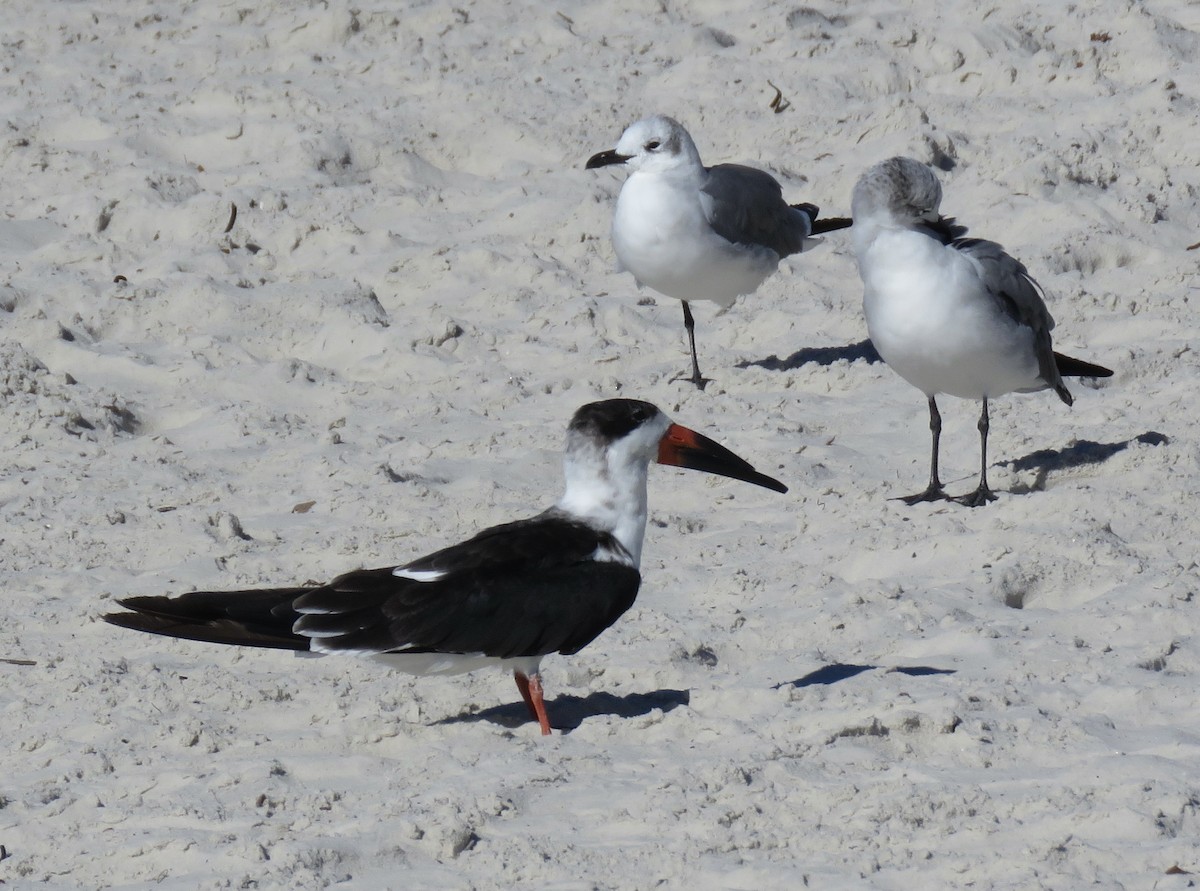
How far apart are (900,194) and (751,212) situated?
75.1 inches

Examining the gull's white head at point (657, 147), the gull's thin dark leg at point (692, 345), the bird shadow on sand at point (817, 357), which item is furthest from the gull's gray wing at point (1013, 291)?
the gull's white head at point (657, 147)

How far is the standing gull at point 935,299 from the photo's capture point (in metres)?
6.14

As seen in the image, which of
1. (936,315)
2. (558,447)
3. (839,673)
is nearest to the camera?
(839,673)

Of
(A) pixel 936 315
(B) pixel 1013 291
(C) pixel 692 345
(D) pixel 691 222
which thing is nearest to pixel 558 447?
(C) pixel 692 345

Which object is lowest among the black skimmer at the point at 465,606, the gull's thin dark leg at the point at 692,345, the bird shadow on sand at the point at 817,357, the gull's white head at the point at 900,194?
the bird shadow on sand at the point at 817,357

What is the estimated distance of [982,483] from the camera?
20.4ft

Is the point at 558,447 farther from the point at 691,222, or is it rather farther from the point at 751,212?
the point at 751,212

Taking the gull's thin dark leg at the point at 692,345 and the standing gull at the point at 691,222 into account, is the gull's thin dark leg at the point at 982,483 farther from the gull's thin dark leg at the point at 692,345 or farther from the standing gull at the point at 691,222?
the standing gull at the point at 691,222

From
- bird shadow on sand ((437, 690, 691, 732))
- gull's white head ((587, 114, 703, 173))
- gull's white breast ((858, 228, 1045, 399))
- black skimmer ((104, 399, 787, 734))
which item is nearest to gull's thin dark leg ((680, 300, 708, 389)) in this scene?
gull's white head ((587, 114, 703, 173))

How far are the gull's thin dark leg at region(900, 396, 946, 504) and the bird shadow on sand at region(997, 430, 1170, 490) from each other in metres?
0.31

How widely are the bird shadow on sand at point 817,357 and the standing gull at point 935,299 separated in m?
1.10

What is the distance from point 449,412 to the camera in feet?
23.3

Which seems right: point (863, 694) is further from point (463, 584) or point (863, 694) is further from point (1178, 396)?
point (1178, 396)

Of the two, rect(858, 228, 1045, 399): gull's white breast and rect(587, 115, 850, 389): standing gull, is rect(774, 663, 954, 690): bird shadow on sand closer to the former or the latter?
rect(858, 228, 1045, 399): gull's white breast
